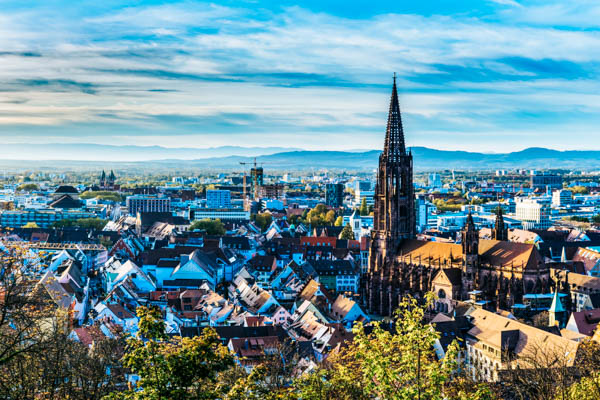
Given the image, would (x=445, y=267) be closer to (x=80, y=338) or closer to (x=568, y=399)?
(x=80, y=338)

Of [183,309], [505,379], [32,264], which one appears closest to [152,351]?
[32,264]

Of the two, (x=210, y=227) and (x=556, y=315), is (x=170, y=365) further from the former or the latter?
(x=210, y=227)

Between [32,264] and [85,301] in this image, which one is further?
[85,301]

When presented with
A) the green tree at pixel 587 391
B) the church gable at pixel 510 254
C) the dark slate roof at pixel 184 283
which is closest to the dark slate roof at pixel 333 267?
the dark slate roof at pixel 184 283

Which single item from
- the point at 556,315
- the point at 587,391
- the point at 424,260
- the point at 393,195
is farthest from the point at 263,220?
the point at 587,391

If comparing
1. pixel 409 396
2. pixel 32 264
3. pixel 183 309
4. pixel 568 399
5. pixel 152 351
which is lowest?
pixel 183 309

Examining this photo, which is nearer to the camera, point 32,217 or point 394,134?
point 394,134

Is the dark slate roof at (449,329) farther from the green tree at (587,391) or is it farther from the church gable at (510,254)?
the green tree at (587,391)
